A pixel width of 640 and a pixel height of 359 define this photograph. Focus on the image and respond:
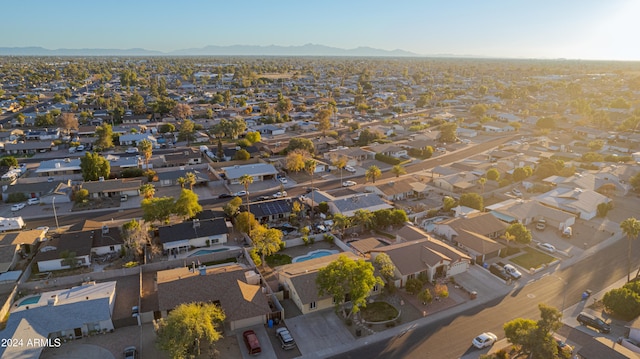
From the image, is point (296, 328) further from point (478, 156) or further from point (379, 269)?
point (478, 156)

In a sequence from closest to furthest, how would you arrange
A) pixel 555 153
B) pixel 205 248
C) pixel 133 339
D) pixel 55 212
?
pixel 133 339 < pixel 205 248 < pixel 55 212 < pixel 555 153

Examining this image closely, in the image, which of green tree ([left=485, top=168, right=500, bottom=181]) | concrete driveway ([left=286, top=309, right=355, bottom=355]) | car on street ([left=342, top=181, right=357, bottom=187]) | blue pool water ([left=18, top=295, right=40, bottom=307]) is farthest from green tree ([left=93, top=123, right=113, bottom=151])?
green tree ([left=485, top=168, right=500, bottom=181])


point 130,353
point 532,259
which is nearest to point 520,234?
point 532,259

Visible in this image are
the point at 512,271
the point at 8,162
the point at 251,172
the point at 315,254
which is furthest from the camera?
the point at 8,162

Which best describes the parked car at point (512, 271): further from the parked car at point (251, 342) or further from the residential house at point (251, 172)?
the residential house at point (251, 172)

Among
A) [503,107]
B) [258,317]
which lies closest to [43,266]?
[258,317]

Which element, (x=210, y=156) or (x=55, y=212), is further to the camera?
(x=210, y=156)

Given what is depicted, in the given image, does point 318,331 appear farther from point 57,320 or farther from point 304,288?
point 57,320
